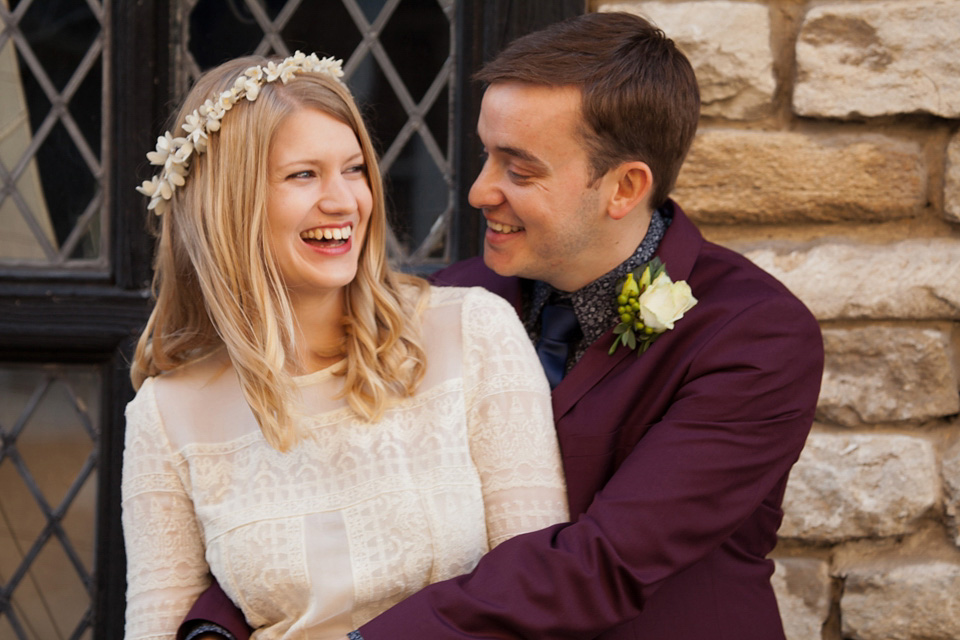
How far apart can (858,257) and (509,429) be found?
36.1 inches

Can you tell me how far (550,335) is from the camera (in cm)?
187

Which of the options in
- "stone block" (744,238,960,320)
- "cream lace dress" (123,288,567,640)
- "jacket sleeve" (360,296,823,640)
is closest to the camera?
"jacket sleeve" (360,296,823,640)

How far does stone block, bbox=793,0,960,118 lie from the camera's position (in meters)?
1.89

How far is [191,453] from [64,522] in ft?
2.97

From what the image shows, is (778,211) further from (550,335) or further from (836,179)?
(550,335)

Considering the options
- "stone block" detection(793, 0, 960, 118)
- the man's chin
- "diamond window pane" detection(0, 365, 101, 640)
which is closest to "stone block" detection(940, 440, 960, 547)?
"stone block" detection(793, 0, 960, 118)

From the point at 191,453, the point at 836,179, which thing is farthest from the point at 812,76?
the point at 191,453

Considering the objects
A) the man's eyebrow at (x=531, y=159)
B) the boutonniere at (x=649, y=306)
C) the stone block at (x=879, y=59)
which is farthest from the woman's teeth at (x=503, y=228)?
the stone block at (x=879, y=59)

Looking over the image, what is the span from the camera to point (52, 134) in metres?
2.30

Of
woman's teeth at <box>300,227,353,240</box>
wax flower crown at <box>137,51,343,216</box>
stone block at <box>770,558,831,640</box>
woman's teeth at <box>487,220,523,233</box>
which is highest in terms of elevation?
wax flower crown at <box>137,51,343,216</box>

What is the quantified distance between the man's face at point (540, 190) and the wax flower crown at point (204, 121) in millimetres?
378

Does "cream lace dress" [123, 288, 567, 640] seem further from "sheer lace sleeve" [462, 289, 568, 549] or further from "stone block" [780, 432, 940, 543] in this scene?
"stone block" [780, 432, 940, 543]

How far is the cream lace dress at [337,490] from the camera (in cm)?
160

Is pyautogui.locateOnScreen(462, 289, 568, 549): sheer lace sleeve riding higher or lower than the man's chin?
lower
